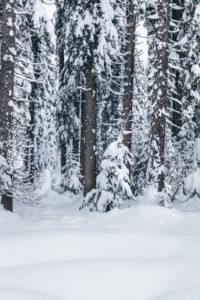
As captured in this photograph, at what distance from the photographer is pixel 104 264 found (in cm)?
443

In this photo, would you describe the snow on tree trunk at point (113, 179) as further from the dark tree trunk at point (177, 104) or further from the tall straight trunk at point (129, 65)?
the dark tree trunk at point (177, 104)

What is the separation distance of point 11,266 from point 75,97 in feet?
47.5

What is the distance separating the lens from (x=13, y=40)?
420 inches

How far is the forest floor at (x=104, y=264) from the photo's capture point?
12.1 ft

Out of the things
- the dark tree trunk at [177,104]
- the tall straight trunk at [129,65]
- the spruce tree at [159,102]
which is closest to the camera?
the spruce tree at [159,102]

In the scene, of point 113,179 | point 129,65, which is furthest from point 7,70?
point 129,65

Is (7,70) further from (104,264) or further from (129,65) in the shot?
(104,264)

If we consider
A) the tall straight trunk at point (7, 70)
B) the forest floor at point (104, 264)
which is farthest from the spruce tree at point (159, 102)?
the forest floor at point (104, 264)

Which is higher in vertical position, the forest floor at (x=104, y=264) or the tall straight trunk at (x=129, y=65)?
the tall straight trunk at (x=129, y=65)

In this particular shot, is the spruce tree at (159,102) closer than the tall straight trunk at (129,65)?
Yes

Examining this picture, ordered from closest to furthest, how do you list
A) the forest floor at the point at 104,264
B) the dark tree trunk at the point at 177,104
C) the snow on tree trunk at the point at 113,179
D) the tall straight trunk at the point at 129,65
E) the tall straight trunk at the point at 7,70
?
the forest floor at the point at 104,264 < the tall straight trunk at the point at 7,70 < the snow on tree trunk at the point at 113,179 < the dark tree trunk at the point at 177,104 < the tall straight trunk at the point at 129,65

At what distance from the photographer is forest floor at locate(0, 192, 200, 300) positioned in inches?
146

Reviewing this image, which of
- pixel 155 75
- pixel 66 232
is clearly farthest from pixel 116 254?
pixel 155 75

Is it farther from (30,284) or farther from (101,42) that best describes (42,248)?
(101,42)
